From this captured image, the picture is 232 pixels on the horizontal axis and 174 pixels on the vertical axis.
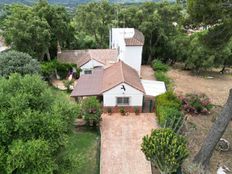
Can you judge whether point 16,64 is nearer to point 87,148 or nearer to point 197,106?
point 87,148

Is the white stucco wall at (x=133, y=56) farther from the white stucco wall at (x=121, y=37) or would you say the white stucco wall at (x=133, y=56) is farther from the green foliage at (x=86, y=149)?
the green foliage at (x=86, y=149)

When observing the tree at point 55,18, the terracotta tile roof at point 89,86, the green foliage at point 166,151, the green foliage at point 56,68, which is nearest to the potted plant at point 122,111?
the terracotta tile roof at point 89,86

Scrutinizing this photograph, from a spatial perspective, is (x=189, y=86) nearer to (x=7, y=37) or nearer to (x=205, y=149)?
(x=205, y=149)

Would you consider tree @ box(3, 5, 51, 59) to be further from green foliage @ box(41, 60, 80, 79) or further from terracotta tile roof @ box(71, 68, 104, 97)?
terracotta tile roof @ box(71, 68, 104, 97)

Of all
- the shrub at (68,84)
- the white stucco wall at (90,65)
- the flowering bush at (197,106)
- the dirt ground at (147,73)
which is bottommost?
the dirt ground at (147,73)

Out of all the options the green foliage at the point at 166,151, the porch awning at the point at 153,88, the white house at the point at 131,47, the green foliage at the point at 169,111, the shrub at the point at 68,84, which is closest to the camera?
the green foliage at the point at 166,151

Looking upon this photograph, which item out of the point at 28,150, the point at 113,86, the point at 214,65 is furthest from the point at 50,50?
the point at 28,150

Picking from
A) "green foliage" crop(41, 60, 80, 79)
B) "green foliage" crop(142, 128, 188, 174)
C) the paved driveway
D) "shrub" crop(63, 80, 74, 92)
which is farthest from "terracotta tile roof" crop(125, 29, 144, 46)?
"green foliage" crop(142, 128, 188, 174)

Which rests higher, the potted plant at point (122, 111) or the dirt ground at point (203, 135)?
the dirt ground at point (203, 135)

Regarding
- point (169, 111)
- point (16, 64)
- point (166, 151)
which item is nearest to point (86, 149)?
point (169, 111)
